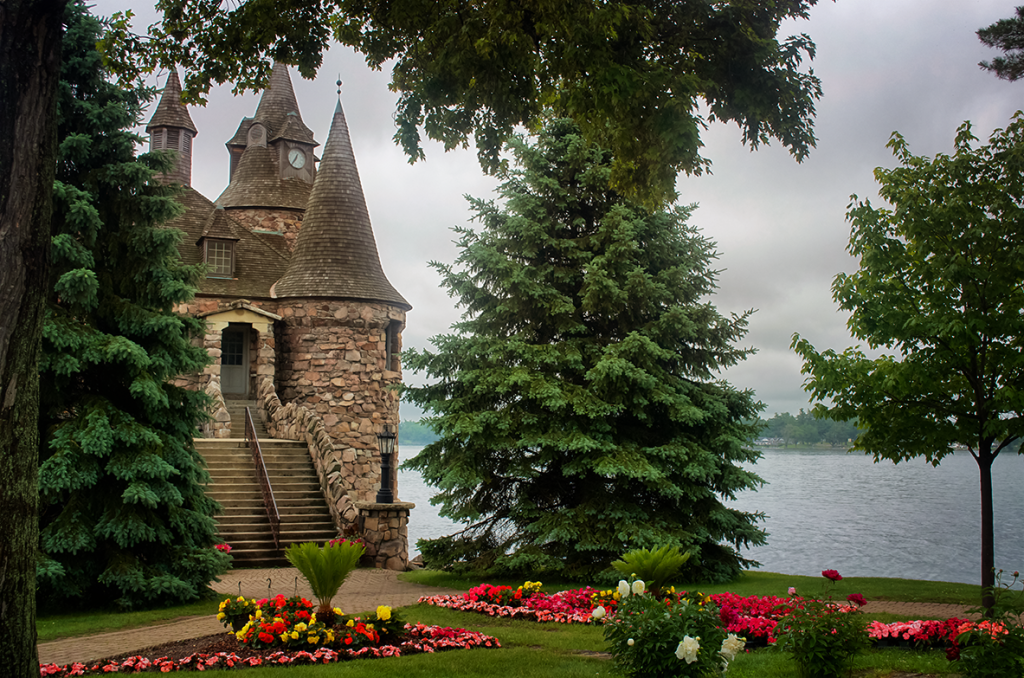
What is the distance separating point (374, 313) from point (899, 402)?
15299 millimetres

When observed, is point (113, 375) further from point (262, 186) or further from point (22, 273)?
point (262, 186)

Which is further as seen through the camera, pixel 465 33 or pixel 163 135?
pixel 163 135

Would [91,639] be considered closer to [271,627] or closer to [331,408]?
[271,627]

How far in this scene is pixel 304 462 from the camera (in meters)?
19.2

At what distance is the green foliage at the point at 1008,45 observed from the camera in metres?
10.9

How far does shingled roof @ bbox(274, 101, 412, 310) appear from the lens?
77.5 ft

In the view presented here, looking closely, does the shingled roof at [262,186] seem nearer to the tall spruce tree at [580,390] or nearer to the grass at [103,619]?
the tall spruce tree at [580,390]

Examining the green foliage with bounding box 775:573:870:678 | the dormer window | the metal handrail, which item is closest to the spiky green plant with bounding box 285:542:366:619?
the green foliage with bounding box 775:573:870:678

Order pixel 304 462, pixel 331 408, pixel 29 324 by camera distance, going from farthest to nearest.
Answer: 1. pixel 331 408
2. pixel 304 462
3. pixel 29 324

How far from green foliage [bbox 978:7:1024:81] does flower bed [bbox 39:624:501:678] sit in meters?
9.85

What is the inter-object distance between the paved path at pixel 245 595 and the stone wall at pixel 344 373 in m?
7.65

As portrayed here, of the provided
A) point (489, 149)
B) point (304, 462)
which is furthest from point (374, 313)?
point (489, 149)

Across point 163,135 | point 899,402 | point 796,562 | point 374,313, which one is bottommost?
point 796,562

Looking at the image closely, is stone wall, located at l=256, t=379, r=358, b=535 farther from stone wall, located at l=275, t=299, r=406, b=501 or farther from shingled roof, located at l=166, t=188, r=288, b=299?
shingled roof, located at l=166, t=188, r=288, b=299
